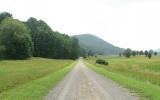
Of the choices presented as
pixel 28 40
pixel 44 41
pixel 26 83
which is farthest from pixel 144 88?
pixel 44 41

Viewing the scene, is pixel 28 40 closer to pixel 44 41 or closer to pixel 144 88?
pixel 44 41

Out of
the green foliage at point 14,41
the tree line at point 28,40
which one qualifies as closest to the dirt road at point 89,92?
the tree line at point 28,40

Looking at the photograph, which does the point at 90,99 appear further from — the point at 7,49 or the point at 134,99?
the point at 7,49

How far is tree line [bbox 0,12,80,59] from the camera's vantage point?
122 meters

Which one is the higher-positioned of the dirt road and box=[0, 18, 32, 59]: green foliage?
box=[0, 18, 32, 59]: green foliage

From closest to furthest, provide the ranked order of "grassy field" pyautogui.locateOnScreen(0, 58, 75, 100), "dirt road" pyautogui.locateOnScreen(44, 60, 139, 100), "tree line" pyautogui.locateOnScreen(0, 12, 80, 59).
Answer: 1. "dirt road" pyautogui.locateOnScreen(44, 60, 139, 100)
2. "grassy field" pyautogui.locateOnScreen(0, 58, 75, 100)
3. "tree line" pyautogui.locateOnScreen(0, 12, 80, 59)

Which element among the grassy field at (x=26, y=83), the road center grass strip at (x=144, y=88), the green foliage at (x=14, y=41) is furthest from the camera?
the green foliage at (x=14, y=41)

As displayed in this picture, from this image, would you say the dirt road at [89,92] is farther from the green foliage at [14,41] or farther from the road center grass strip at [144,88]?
the green foliage at [14,41]

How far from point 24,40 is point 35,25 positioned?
4916cm

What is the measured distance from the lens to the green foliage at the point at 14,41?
12181cm

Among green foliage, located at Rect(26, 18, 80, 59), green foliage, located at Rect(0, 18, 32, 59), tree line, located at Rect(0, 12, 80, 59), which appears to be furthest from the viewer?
green foliage, located at Rect(26, 18, 80, 59)

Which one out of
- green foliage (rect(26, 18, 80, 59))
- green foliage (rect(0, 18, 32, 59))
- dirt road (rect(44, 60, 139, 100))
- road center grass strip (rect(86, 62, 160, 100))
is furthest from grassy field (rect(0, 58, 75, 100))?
green foliage (rect(26, 18, 80, 59))

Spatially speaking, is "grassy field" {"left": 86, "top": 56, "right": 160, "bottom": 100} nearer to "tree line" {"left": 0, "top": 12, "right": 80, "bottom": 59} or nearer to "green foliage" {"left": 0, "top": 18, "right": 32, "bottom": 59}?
"tree line" {"left": 0, "top": 12, "right": 80, "bottom": 59}

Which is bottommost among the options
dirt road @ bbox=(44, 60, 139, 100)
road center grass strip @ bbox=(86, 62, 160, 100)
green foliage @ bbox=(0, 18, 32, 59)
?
dirt road @ bbox=(44, 60, 139, 100)
